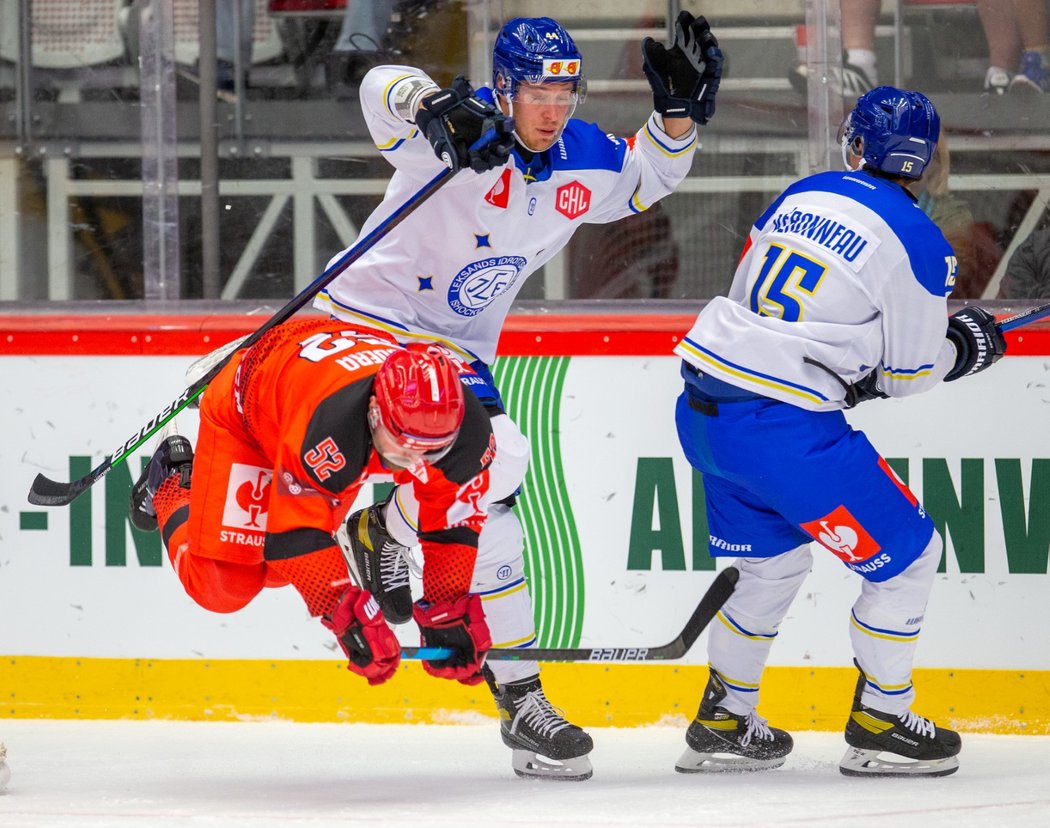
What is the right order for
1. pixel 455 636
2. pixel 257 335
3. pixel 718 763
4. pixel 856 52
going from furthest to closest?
pixel 856 52 → pixel 718 763 → pixel 257 335 → pixel 455 636

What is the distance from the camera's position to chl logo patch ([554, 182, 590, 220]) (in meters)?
3.24

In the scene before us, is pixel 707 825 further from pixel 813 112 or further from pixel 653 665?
pixel 813 112

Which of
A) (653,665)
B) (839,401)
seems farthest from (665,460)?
(839,401)

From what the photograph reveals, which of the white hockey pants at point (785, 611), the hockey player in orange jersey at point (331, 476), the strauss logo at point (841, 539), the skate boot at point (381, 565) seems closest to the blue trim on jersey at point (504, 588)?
the skate boot at point (381, 565)

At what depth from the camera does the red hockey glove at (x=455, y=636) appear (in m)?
2.89

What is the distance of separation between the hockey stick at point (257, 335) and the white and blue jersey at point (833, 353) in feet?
2.06

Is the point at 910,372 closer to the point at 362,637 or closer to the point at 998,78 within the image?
the point at 362,637

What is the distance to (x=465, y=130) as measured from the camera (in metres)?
2.82

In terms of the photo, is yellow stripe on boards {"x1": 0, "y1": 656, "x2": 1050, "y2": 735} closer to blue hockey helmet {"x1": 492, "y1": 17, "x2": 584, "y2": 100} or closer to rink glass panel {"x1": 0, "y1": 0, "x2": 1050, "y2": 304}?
rink glass panel {"x1": 0, "y1": 0, "x2": 1050, "y2": 304}

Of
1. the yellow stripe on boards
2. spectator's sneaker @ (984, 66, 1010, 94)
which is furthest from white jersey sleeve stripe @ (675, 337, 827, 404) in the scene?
spectator's sneaker @ (984, 66, 1010, 94)

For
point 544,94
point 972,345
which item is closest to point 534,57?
point 544,94

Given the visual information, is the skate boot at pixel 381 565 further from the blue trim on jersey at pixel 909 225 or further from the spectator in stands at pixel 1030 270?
the spectator in stands at pixel 1030 270

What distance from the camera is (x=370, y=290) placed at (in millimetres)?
3246

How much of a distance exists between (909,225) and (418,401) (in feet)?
3.42
